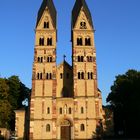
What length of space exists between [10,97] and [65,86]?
1590cm

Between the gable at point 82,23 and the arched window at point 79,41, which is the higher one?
the gable at point 82,23

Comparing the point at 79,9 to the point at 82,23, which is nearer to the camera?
the point at 82,23

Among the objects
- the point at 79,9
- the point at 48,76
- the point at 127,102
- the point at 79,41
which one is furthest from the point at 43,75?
the point at 127,102

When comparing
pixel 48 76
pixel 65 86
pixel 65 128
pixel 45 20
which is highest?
pixel 45 20

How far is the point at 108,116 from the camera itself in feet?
208

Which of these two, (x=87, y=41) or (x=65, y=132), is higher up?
(x=87, y=41)

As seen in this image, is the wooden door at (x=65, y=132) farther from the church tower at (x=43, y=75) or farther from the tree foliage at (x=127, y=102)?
the tree foliage at (x=127, y=102)

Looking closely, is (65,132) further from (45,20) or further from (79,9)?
(79,9)

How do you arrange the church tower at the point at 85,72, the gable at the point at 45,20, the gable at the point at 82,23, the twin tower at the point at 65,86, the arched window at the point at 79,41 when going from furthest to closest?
the gable at the point at 45,20 < the gable at the point at 82,23 < the arched window at the point at 79,41 < the church tower at the point at 85,72 < the twin tower at the point at 65,86

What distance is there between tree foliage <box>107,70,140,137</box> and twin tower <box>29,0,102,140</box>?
7.19 m

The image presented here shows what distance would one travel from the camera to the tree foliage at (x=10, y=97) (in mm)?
63594

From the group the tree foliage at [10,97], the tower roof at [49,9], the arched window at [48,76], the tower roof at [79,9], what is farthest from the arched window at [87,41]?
the tree foliage at [10,97]

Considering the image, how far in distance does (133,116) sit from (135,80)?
7.55 m

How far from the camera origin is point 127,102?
228 feet
